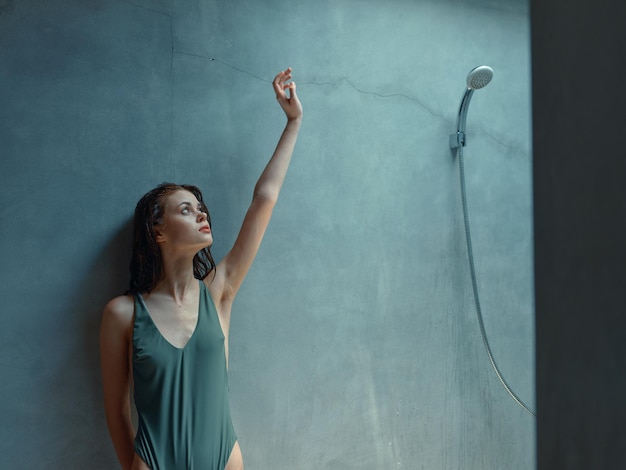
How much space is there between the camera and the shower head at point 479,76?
1959 mm

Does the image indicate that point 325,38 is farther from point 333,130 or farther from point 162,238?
point 162,238

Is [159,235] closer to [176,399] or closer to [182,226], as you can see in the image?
[182,226]

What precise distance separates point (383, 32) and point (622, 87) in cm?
190

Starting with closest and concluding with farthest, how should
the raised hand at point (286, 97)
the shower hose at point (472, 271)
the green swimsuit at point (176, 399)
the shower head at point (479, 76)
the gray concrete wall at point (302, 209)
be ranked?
the green swimsuit at point (176, 399)
the gray concrete wall at point (302, 209)
the raised hand at point (286, 97)
the shower head at point (479, 76)
the shower hose at point (472, 271)

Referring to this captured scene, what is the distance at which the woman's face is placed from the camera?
166 centimetres

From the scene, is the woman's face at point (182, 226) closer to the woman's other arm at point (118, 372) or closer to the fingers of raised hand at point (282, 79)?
the woman's other arm at point (118, 372)

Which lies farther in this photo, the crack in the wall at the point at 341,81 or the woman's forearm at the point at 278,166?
the crack in the wall at the point at 341,81

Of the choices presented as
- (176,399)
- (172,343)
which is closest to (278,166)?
(172,343)

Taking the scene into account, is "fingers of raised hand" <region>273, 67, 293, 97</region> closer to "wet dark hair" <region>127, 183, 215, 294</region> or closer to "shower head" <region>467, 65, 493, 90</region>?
"wet dark hair" <region>127, 183, 215, 294</region>

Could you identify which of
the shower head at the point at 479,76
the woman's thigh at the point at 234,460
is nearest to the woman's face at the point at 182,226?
the woman's thigh at the point at 234,460

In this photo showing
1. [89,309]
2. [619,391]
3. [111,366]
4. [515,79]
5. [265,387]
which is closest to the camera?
[619,391]

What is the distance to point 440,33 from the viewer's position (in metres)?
2.20

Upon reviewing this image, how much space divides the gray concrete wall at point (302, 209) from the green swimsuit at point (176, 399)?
0.21m

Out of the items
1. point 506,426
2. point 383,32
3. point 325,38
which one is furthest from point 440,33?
point 506,426
